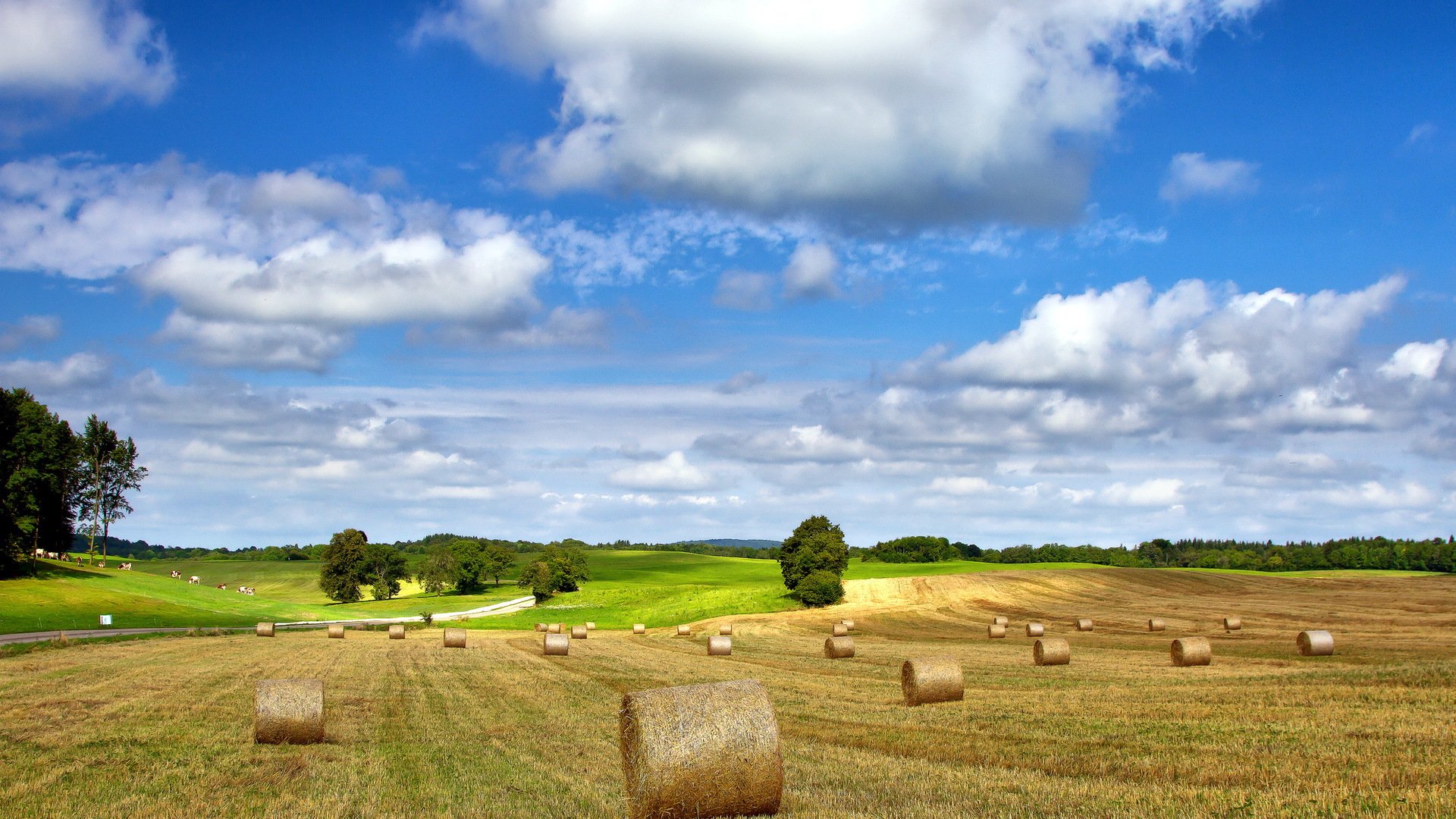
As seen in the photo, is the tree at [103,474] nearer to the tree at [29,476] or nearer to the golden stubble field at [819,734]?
the tree at [29,476]

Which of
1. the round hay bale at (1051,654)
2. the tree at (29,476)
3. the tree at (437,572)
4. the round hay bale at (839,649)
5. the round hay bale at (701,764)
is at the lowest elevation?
the tree at (437,572)

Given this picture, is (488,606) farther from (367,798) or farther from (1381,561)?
(1381,561)

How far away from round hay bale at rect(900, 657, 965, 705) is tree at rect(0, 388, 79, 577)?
7430cm

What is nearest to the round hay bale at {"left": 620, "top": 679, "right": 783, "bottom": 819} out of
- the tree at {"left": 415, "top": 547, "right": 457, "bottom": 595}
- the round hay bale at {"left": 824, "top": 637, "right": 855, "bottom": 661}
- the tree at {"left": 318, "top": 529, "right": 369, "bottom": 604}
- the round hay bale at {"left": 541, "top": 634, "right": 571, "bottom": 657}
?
the round hay bale at {"left": 824, "top": 637, "right": 855, "bottom": 661}

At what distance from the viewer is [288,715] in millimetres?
15188

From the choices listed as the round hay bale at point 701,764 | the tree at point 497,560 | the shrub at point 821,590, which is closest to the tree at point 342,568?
the tree at point 497,560

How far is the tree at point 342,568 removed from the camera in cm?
11119

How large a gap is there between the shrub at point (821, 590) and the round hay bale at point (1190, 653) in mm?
45405

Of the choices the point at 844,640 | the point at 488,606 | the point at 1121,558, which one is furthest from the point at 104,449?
the point at 1121,558

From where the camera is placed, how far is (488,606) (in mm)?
104562

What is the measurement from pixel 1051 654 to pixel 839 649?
7880 millimetres

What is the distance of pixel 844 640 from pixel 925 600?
3626 centimetres

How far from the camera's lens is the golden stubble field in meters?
10.3

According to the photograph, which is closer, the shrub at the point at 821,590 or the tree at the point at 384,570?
the shrub at the point at 821,590
